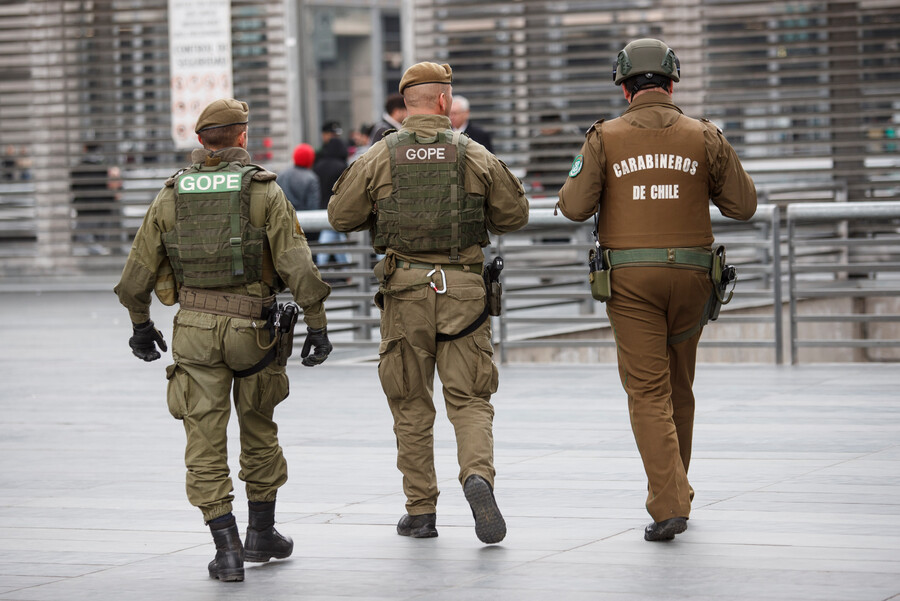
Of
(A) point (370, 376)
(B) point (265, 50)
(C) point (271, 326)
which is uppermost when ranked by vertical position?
(B) point (265, 50)

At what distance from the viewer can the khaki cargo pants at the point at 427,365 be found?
5.77m

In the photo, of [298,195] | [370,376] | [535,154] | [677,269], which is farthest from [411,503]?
[535,154]

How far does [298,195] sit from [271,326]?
976 cm

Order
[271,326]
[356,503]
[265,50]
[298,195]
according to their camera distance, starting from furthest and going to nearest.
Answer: [265,50]
[298,195]
[356,503]
[271,326]

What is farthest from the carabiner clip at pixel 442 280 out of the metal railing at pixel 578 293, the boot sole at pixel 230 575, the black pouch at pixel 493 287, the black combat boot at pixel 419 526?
the metal railing at pixel 578 293

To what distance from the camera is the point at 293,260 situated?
5.32 metres

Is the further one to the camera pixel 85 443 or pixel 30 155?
pixel 30 155

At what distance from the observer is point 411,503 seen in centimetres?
583

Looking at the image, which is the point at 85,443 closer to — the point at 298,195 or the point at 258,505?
the point at 258,505

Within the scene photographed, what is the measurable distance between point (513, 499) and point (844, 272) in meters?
10.6

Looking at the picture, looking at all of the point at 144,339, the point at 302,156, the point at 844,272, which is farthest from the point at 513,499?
the point at 844,272

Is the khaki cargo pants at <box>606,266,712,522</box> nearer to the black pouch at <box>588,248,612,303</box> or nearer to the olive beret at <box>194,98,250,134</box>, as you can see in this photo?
the black pouch at <box>588,248,612,303</box>

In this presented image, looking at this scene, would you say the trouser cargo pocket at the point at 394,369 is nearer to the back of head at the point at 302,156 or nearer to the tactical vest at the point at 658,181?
the tactical vest at the point at 658,181

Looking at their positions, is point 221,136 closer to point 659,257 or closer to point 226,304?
point 226,304
